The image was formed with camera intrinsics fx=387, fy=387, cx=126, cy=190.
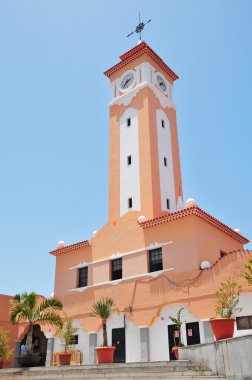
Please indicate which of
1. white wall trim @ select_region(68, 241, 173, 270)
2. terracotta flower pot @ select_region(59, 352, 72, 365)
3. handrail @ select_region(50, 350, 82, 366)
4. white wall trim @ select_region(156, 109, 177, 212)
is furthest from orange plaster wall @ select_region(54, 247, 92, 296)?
white wall trim @ select_region(156, 109, 177, 212)

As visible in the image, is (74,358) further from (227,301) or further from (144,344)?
(227,301)

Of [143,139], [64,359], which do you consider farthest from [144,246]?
[143,139]

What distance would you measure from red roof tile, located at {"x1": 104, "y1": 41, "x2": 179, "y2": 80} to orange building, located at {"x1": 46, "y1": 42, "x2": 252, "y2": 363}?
0.25 feet

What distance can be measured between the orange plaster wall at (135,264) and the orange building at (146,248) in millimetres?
54

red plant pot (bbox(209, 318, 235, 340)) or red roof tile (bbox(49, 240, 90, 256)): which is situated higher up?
red roof tile (bbox(49, 240, 90, 256))

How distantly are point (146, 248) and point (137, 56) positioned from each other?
51.1 ft

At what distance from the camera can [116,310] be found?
21.2m

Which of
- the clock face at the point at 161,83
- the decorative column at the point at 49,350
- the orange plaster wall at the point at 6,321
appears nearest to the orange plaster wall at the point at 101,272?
the decorative column at the point at 49,350

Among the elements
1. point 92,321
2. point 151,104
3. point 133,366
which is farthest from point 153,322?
point 151,104

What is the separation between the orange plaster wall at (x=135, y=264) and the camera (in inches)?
838

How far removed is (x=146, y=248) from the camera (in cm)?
2152

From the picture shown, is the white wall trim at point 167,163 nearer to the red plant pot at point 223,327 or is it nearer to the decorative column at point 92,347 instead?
the decorative column at point 92,347

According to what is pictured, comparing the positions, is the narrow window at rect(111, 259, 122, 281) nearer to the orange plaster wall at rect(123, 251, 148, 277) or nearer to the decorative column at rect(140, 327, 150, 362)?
the orange plaster wall at rect(123, 251, 148, 277)

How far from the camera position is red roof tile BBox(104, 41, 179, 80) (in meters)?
29.2
